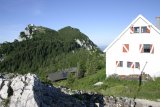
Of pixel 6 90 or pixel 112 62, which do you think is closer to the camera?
pixel 6 90

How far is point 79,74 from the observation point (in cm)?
6181

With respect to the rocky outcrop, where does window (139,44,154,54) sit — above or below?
above

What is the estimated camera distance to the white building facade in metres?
39.8

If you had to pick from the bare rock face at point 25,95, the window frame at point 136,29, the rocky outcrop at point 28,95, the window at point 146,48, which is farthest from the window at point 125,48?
the bare rock face at point 25,95

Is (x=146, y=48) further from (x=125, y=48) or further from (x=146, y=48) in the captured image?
(x=125, y=48)

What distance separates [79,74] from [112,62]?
61.2ft

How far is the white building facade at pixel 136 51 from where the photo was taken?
39766mm

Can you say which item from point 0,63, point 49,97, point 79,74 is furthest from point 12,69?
point 49,97

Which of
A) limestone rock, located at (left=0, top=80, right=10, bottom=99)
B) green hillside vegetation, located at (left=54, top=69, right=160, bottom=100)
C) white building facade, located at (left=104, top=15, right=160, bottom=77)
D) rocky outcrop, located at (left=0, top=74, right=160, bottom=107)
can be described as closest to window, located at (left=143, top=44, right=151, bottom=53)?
white building facade, located at (left=104, top=15, right=160, bottom=77)

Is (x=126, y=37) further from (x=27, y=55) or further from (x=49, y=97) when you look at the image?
(x=27, y=55)

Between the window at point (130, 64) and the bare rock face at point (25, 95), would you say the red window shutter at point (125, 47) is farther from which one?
the bare rock face at point (25, 95)

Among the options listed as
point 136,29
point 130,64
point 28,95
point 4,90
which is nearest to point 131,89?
point 130,64

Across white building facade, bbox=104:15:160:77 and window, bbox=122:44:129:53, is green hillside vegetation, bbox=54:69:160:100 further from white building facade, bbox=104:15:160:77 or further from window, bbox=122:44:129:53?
window, bbox=122:44:129:53

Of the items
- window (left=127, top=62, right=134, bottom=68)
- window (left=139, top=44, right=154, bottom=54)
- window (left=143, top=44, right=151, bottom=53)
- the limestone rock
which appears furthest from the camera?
window (left=127, top=62, right=134, bottom=68)
